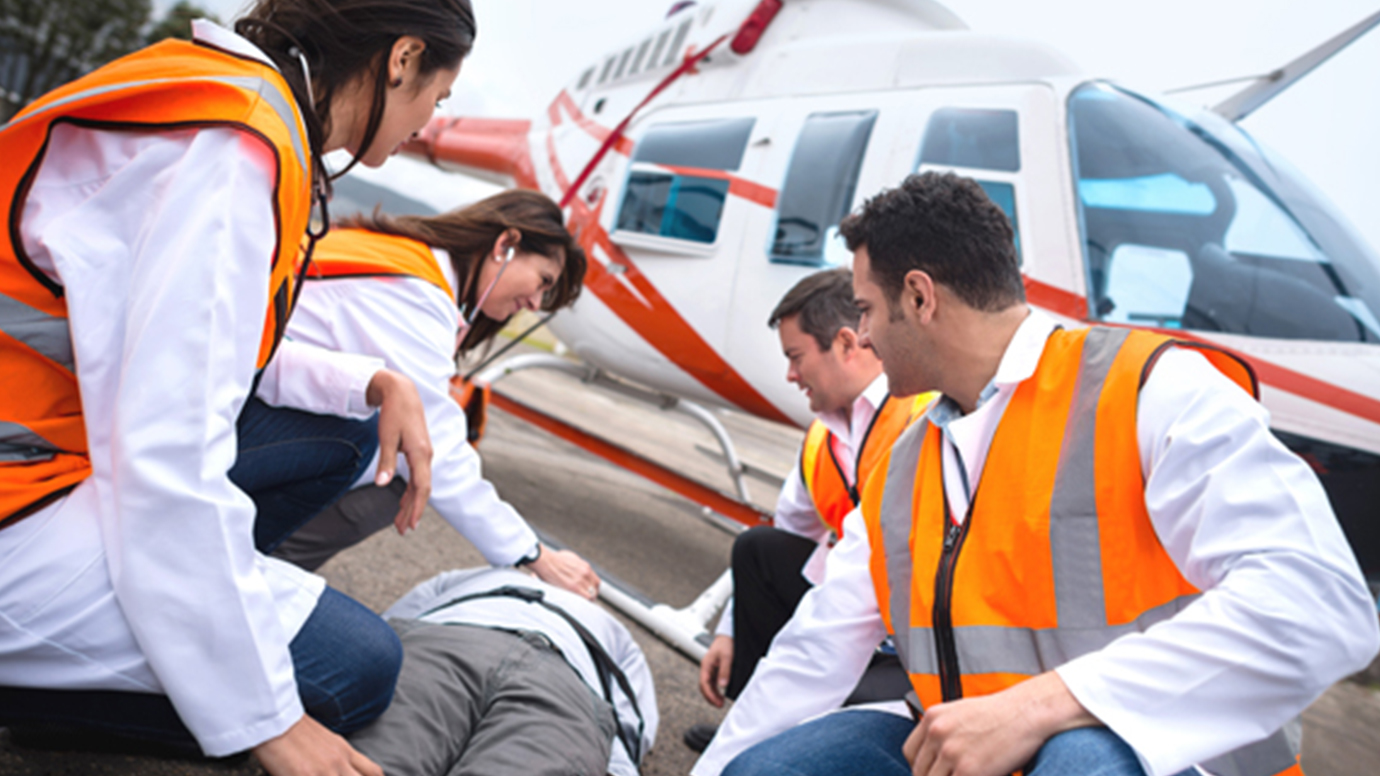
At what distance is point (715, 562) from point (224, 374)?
3082 mm

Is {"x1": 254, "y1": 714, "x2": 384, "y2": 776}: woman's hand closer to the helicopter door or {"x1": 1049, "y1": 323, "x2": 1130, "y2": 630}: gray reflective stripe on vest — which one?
{"x1": 1049, "y1": 323, "x2": 1130, "y2": 630}: gray reflective stripe on vest

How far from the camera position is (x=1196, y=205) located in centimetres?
244

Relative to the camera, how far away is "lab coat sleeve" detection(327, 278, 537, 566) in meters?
1.72

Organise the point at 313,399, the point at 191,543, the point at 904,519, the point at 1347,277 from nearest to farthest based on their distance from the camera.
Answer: the point at 191,543, the point at 904,519, the point at 313,399, the point at 1347,277

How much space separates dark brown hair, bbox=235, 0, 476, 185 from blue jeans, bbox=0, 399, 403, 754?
61 centimetres

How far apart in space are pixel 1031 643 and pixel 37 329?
1.20 meters

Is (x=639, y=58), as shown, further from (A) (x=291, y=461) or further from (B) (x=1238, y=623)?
(B) (x=1238, y=623)

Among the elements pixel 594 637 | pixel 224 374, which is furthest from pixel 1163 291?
pixel 224 374

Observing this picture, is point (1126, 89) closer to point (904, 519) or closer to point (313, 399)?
point (904, 519)

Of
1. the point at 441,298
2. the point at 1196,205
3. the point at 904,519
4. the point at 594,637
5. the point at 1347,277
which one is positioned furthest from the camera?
the point at 1196,205

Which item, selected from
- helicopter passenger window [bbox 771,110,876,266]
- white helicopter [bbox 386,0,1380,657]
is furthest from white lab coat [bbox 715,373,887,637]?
helicopter passenger window [bbox 771,110,876,266]

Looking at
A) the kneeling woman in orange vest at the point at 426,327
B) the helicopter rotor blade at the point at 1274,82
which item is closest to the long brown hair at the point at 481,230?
the kneeling woman in orange vest at the point at 426,327

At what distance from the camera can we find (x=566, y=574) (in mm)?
1810

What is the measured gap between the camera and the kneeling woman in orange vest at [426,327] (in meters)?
1.74
